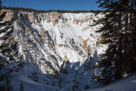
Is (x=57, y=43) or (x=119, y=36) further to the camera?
(x=57, y=43)

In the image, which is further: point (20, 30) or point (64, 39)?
point (64, 39)

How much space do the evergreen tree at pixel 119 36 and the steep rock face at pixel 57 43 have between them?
21506 mm

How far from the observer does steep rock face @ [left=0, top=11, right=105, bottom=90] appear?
3244 cm

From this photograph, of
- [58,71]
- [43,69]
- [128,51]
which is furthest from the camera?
[58,71]

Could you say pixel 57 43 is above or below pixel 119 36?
above

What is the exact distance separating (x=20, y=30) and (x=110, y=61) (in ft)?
132

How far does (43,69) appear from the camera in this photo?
102 ft

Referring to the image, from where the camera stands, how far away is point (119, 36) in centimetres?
536

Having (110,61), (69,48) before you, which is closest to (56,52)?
(69,48)

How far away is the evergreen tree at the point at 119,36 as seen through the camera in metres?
5.06

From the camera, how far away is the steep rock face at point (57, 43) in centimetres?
3244

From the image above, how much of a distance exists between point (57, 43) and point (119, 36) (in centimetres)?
4118

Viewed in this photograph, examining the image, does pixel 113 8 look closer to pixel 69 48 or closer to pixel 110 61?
pixel 110 61

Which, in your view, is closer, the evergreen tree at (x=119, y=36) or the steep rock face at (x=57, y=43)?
the evergreen tree at (x=119, y=36)
